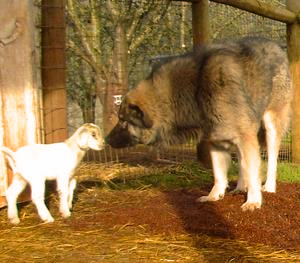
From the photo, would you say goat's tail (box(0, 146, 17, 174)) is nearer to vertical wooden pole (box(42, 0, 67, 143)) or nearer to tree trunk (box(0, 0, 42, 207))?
tree trunk (box(0, 0, 42, 207))

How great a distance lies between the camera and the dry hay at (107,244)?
4250 millimetres

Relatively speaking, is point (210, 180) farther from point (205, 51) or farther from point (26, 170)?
point (26, 170)

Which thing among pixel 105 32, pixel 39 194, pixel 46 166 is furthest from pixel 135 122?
pixel 105 32

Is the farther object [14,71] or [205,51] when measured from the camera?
[205,51]

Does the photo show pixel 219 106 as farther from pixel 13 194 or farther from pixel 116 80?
pixel 116 80

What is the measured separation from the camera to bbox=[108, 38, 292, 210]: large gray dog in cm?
579

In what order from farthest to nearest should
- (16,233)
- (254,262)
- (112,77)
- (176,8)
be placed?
(176,8) → (112,77) → (16,233) → (254,262)

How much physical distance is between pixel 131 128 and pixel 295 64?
421cm

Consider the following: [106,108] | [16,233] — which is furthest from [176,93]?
[106,108]

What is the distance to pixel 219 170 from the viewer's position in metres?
6.33

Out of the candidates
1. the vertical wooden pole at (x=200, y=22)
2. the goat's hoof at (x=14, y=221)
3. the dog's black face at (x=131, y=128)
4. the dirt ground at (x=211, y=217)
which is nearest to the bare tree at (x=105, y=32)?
the vertical wooden pole at (x=200, y=22)

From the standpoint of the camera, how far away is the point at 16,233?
509 cm

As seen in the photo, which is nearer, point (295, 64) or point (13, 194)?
point (13, 194)

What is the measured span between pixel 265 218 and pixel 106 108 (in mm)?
4399
